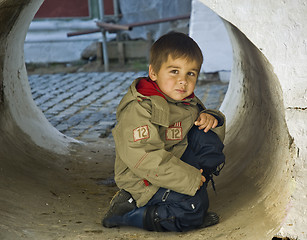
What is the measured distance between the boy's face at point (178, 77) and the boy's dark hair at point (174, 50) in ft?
0.08

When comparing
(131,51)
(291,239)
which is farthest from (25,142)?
(131,51)

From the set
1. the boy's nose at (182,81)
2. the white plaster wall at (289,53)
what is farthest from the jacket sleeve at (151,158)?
the white plaster wall at (289,53)

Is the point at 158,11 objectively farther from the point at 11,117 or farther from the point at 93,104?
the point at 11,117

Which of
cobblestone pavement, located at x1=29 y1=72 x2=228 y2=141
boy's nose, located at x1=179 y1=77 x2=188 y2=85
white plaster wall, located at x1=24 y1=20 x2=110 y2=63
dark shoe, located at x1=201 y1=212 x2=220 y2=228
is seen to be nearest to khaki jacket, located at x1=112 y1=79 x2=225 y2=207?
boy's nose, located at x1=179 y1=77 x2=188 y2=85

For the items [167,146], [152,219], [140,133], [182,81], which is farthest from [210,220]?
[182,81]

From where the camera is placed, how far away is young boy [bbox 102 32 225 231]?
2.55 m

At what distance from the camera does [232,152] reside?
3785mm

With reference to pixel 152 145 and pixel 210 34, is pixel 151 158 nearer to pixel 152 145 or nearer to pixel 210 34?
pixel 152 145

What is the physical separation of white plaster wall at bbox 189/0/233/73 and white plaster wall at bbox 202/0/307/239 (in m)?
6.20

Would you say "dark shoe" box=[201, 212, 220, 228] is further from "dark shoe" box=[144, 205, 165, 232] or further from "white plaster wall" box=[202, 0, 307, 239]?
"white plaster wall" box=[202, 0, 307, 239]

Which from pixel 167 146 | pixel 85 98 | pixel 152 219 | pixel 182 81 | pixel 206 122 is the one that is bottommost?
pixel 85 98

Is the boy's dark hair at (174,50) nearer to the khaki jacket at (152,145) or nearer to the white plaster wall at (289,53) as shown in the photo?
the khaki jacket at (152,145)

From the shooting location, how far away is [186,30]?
1098 cm

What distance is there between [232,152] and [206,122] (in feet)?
3.52
